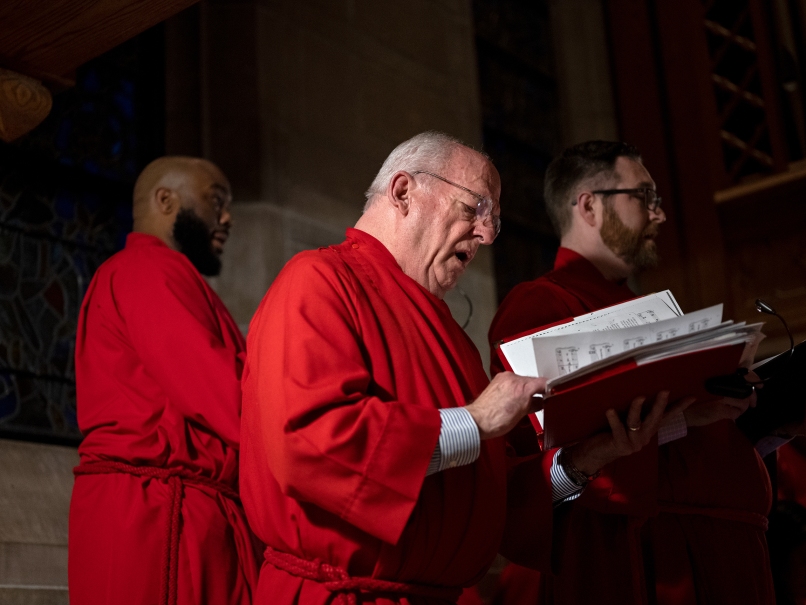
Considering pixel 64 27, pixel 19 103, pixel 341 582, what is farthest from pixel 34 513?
pixel 341 582

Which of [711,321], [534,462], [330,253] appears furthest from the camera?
[534,462]

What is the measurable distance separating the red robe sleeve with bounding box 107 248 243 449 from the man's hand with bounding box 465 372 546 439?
3.39ft

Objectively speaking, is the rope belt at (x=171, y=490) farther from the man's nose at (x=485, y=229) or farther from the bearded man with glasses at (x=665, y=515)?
the man's nose at (x=485, y=229)

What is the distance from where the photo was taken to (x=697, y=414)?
9.15ft

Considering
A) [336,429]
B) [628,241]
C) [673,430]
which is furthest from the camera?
[628,241]

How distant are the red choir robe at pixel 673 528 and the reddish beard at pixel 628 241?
57cm

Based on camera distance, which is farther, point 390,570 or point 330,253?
point 330,253

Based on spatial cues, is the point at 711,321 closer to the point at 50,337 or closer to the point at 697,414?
the point at 697,414

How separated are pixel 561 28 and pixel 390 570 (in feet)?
20.7

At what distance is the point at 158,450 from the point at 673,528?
1.46 m

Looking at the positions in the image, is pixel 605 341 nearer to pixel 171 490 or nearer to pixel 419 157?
pixel 419 157

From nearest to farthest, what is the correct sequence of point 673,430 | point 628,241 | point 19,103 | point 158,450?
1. point 673,430
2. point 158,450
3. point 19,103
4. point 628,241

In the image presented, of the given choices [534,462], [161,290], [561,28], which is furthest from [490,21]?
[534,462]

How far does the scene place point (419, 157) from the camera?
2605 mm
